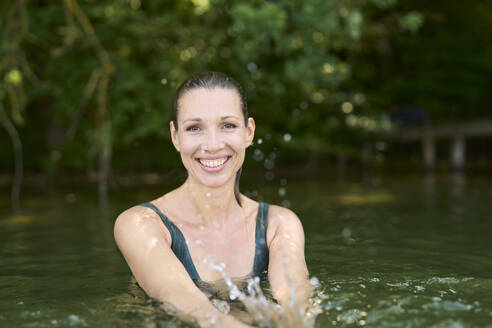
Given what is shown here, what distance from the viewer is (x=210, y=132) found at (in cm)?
390

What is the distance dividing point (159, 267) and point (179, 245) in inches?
16.8

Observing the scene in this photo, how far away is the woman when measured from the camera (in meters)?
3.80

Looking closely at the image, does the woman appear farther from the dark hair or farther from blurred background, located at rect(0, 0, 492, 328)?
blurred background, located at rect(0, 0, 492, 328)

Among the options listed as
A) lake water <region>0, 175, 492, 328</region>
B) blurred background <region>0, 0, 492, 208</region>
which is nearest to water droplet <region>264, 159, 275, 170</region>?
blurred background <region>0, 0, 492, 208</region>

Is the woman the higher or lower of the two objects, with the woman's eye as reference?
lower

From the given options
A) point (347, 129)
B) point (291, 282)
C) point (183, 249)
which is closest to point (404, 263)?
point (291, 282)

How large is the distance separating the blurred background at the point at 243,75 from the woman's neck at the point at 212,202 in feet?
2.64

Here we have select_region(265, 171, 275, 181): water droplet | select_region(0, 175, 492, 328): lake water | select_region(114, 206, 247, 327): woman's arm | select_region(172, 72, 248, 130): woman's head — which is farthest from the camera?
select_region(265, 171, 275, 181): water droplet

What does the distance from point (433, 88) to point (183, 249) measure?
22566 millimetres

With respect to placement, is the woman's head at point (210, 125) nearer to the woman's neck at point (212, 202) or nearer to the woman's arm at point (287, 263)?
the woman's neck at point (212, 202)

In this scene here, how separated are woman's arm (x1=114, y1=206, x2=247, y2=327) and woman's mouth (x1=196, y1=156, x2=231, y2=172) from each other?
515 millimetres

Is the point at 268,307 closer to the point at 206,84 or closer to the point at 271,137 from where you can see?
the point at 206,84

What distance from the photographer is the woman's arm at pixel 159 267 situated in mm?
3410

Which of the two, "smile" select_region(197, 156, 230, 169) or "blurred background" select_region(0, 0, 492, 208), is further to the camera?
"blurred background" select_region(0, 0, 492, 208)
